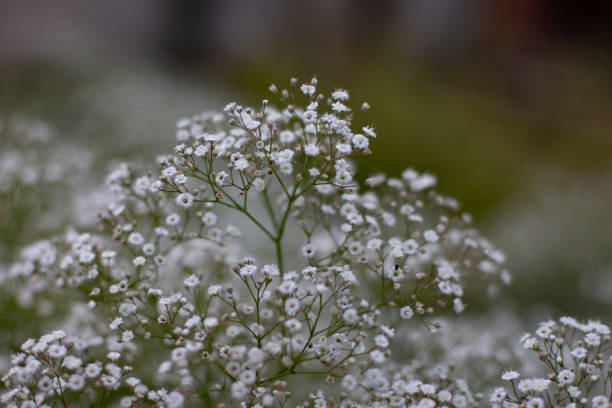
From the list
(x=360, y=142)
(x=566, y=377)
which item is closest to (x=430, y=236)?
(x=360, y=142)

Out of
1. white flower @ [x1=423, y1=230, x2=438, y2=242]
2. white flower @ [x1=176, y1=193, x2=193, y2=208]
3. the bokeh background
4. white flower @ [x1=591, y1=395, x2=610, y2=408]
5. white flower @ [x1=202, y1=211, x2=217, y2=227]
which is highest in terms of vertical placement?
the bokeh background

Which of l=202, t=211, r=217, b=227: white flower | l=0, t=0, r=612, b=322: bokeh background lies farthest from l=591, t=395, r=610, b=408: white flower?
l=0, t=0, r=612, b=322: bokeh background

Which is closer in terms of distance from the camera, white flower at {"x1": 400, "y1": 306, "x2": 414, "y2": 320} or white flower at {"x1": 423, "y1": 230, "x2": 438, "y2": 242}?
white flower at {"x1": 400, "y1": 306, "x2": 414, "y2": 320}

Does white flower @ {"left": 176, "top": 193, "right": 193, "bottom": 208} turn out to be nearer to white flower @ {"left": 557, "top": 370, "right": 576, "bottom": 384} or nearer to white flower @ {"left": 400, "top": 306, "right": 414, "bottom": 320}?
white flower @ {"left": 400, "top": 306, "right": 414, "bottom": 320}

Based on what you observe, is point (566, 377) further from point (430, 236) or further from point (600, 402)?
point (430, 236)

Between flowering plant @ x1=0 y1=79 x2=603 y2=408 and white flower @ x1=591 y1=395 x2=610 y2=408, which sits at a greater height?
flowering plant @ x1=0 y1=79 x2=603 y2=408

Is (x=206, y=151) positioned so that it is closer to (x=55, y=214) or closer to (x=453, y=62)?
(x=55, y=214)

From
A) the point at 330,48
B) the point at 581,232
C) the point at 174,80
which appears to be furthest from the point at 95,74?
the point at 581,232

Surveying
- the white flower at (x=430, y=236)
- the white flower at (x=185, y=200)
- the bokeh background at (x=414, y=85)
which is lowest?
the white flower at (x=185, y=200)

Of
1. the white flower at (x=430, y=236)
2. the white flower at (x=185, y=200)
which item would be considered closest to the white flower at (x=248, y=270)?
the white flower at (x=185, y=200)

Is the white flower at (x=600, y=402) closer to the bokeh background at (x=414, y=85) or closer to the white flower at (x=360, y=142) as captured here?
the white flower at (x=360, y=142)
